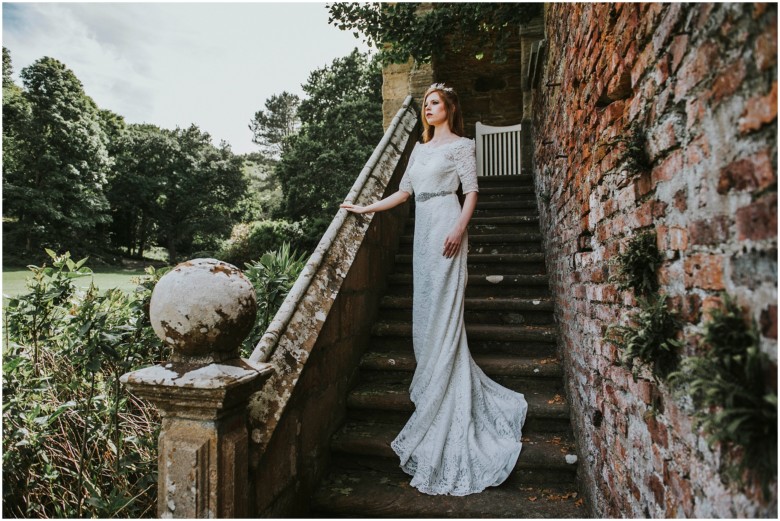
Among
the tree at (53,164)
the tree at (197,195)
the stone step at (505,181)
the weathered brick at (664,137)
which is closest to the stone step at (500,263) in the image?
the stone step at (505,181)

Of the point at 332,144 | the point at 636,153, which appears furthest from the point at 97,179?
the point at 636,153

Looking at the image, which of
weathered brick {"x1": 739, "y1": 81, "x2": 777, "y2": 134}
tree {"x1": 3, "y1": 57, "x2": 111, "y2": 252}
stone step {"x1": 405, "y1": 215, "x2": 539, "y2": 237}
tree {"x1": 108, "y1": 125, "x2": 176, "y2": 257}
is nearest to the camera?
weathered brick {"x1": 739, "y1": 81, "x2": 777, "y2": 134}

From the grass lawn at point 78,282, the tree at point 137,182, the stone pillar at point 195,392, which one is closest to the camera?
the stone pillar at point 195,392

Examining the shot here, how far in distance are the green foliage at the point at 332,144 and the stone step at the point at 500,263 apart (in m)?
10.7

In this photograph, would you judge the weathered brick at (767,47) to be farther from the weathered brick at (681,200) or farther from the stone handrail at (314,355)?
the stone handrail at (314,355)

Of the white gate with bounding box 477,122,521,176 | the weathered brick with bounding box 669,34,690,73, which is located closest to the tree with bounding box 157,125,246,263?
the white gate with bounding box 477,122,521,176

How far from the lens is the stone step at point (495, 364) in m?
3.18

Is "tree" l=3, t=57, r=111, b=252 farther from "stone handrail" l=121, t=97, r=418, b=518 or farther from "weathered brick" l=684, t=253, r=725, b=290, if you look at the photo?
"weathered brick" l=684, t=253, r=725, b=290

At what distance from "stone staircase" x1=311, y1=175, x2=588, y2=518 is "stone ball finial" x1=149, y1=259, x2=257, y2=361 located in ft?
4.27

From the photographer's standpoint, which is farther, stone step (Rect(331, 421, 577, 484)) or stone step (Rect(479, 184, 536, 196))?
stone step (Rect(479, 184, 536, 196))

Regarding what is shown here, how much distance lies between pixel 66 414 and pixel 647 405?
3.48 meters

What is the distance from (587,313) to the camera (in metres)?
2.34

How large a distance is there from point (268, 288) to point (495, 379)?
212cm

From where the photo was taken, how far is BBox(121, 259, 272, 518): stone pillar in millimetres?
1610
